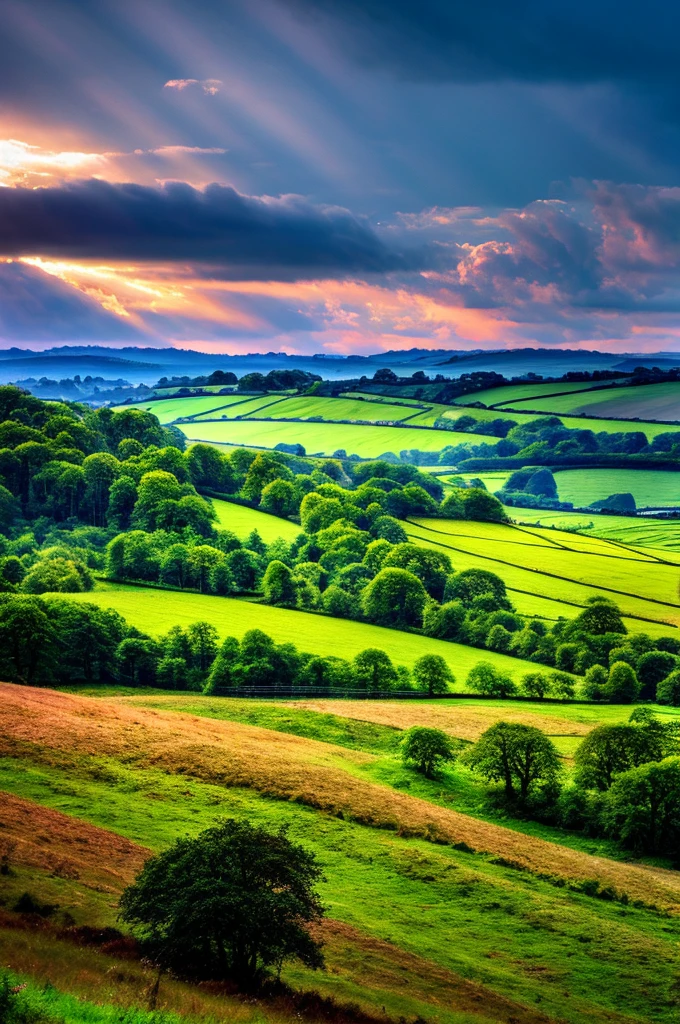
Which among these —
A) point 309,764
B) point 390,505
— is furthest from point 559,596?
point 309,764

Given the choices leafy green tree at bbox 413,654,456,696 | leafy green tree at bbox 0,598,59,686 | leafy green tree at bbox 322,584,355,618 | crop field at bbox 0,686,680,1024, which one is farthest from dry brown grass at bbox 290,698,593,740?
leafy green tree at bbox 322,584,355,618

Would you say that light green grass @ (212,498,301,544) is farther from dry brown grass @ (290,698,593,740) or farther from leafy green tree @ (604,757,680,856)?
leafy green tree @ (604,757,680,856)

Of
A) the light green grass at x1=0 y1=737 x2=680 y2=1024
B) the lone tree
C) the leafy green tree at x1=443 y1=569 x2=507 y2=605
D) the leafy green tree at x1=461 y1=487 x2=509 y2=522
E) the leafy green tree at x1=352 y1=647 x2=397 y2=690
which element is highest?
the leafy green tree at x1=461 y1=487 x2=509 y2=522

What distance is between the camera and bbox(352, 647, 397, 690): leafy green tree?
9862 cm

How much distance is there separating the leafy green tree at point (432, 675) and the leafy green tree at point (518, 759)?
29.2 meters

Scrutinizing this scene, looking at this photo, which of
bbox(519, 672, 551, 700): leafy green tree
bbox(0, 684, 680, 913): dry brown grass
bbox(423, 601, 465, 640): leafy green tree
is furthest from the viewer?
bbox(423, 601, 465, 640): leafy green tree

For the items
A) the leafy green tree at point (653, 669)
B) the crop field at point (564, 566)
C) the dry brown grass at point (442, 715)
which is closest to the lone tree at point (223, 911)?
the dry brown grass at point (442, 715)

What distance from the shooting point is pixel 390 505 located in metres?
186

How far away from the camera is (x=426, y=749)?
69.5m

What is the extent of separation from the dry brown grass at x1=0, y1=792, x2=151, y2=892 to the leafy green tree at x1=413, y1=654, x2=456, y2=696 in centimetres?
5817

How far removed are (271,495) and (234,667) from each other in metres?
87.5

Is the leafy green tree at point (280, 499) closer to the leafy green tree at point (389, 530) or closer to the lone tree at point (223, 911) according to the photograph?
the leafy green tree at point (389, 530)

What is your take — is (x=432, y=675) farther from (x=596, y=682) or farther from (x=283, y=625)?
(x=283, y=625)

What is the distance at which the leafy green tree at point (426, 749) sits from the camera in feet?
→ 228
